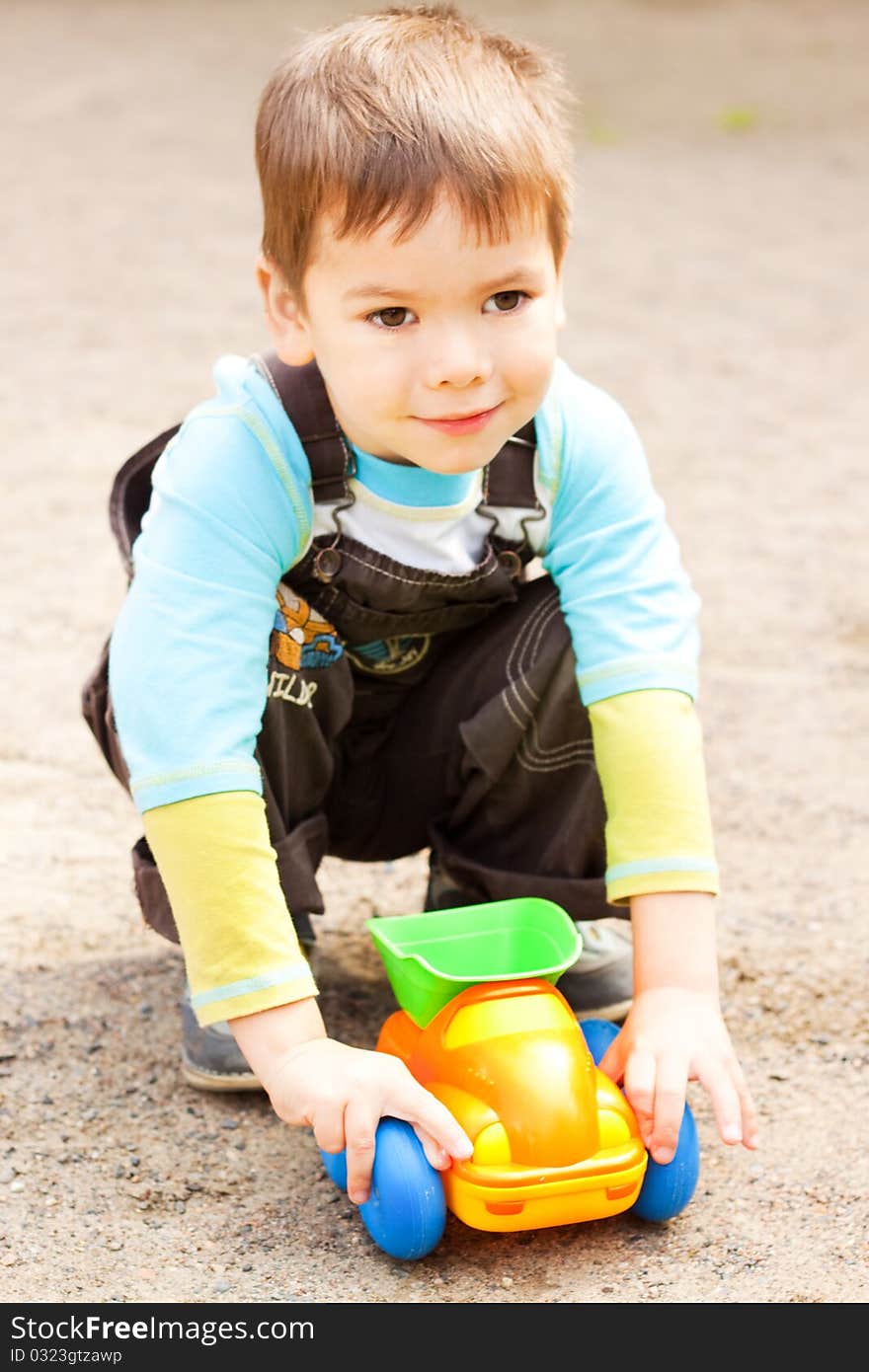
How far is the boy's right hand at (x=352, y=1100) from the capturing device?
1355mm

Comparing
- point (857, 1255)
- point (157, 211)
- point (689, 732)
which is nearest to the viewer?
point (857, 1255)

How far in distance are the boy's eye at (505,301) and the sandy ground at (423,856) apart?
0.75 m

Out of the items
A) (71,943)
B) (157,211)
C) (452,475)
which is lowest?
(71,943)

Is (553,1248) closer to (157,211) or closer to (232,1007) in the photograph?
(232,1007)

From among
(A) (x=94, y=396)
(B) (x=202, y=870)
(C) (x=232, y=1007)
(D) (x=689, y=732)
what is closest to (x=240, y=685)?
(B) (x=202, y=870)

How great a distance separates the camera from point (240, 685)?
1500 millimetres

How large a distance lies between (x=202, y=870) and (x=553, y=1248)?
1.38 feet

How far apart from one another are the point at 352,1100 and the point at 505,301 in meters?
0.66

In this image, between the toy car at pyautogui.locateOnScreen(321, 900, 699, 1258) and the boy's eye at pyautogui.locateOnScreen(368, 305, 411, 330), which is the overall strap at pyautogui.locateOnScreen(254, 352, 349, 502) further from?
the toy car at pyautogui.locateOnScreen(321, 900, 699, 1258)

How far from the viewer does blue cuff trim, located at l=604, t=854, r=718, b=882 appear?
1.54 m

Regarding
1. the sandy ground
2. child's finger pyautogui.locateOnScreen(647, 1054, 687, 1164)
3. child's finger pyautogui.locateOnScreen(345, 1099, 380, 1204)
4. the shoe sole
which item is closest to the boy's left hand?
child's finger pyautogui.locateOnScreen(647, 1054, 687, 1164)

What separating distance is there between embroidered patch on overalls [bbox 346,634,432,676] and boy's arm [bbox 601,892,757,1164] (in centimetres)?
38

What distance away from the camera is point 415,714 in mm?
1837
